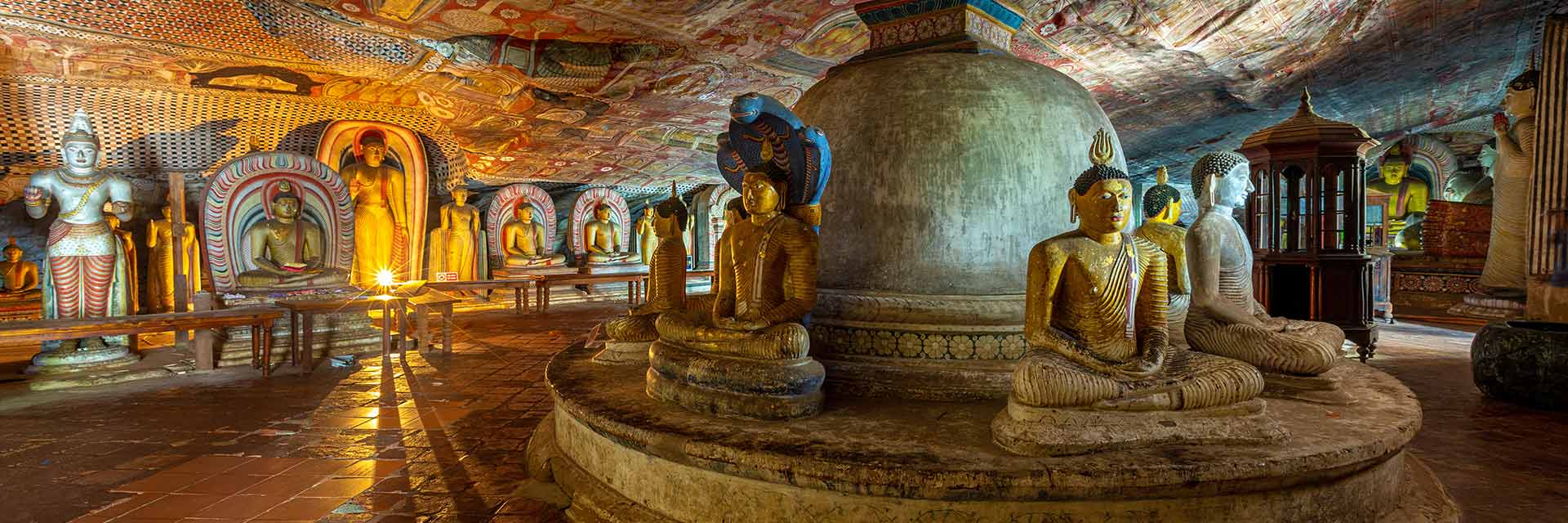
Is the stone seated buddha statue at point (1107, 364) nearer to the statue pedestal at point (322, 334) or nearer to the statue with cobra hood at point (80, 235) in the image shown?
the statue pedestal at point (322, 334)

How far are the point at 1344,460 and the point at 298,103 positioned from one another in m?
12.9

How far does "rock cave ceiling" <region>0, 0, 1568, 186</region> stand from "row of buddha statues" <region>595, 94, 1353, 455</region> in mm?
5400

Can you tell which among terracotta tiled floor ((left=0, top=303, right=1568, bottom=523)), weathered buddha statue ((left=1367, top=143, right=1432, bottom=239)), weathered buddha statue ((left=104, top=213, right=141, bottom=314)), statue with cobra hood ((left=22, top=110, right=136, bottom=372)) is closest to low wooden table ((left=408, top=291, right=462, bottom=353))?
terracotta tiled floor ((left=0, top=303, right=1568, bottom=523))

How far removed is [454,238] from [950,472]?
537 inches

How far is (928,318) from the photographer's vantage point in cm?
383

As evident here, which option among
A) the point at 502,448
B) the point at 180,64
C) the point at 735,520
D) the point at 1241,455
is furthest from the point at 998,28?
the point at 180,64

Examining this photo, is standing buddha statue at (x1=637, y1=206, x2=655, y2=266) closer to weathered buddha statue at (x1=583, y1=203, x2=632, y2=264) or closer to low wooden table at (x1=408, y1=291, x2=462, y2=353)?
weathered buddha statue at (x1=583, y1=203, x2=632, y2=264)

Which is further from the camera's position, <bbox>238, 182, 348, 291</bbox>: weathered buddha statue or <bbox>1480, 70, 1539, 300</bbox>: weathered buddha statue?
<bbox>238, 182, 348, 291</bbox>: weathered buddha statue

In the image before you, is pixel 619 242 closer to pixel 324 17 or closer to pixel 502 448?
pixel 324 17

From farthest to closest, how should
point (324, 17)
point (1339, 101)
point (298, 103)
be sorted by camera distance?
point (1339, 101)
point (298, 103)
point (324, 17)

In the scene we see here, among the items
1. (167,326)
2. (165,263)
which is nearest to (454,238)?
(165,263)

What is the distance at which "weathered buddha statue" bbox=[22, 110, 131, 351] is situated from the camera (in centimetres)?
A: 691

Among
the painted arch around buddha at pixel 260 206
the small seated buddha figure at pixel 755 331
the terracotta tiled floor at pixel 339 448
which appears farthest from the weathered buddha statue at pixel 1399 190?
the painted arch around buddha at pixel 260 206

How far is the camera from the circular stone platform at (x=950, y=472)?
7.97 ft
